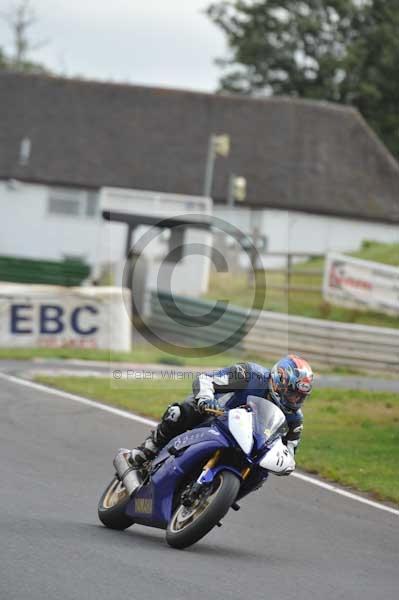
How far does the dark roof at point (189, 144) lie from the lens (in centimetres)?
4653

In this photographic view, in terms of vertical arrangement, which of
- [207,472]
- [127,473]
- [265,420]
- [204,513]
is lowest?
[204,513]

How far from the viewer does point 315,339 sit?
77.8 feet

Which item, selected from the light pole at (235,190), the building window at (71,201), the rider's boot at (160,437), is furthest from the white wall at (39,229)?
the rider's boot at (160,437)

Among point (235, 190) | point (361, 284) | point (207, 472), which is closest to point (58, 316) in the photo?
point (361, 284)

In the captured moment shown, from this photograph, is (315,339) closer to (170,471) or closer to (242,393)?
(242,393)

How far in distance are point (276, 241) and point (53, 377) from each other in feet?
96.2

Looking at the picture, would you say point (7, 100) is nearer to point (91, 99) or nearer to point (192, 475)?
point (91, 99)

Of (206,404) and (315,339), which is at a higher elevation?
(315,339)

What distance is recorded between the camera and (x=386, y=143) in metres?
59.6

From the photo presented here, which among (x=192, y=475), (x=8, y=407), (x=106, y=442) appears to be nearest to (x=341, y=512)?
(x=192, y=475)

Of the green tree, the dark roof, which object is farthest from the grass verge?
the green tree

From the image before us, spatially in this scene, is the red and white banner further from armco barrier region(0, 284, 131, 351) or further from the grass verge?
the grass verge

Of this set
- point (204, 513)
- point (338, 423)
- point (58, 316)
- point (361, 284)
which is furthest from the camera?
point (361, 284)

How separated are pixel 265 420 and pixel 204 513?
81cm
